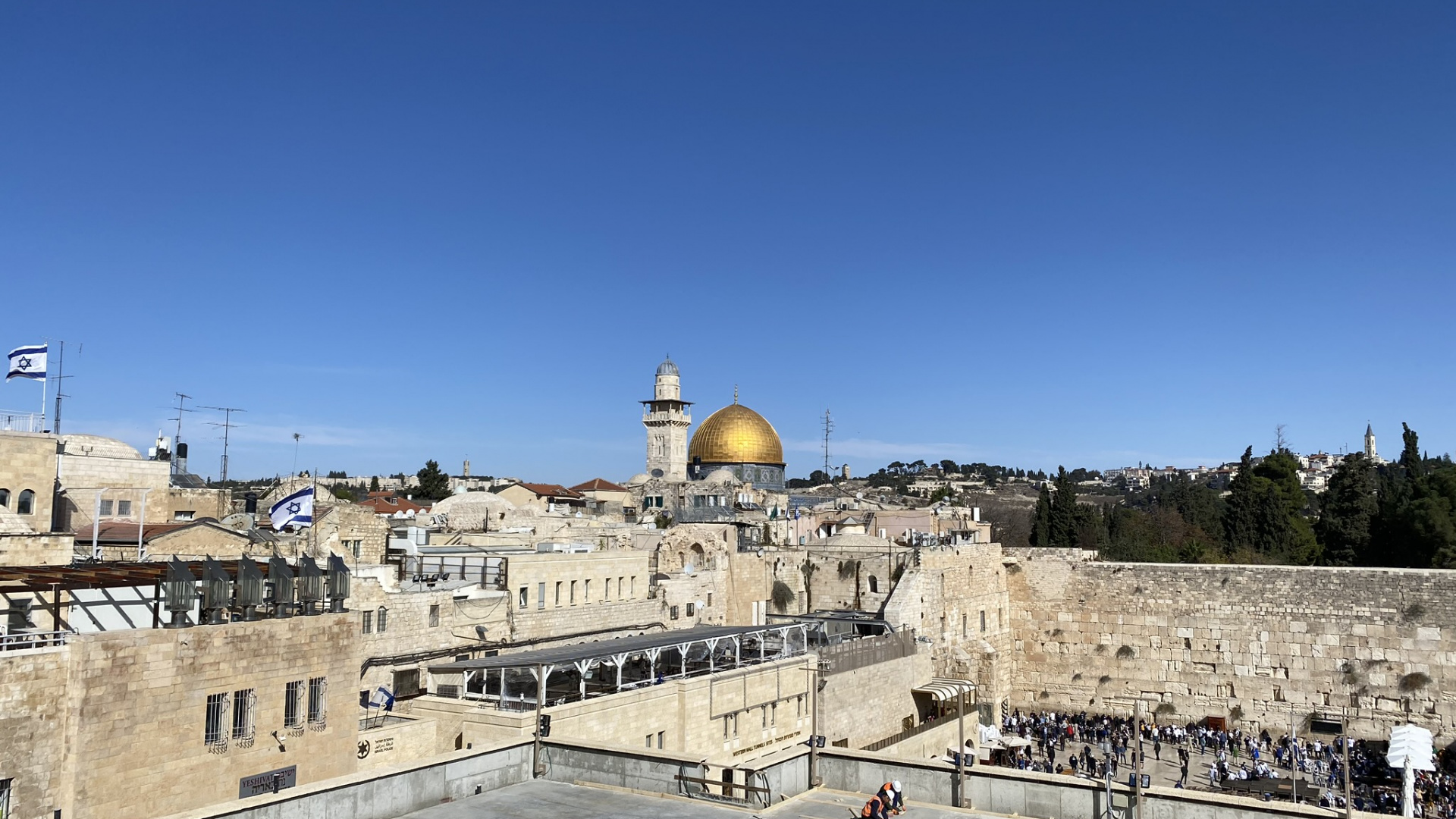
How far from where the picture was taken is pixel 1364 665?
1137 inches

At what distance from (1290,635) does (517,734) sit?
79.4 feet

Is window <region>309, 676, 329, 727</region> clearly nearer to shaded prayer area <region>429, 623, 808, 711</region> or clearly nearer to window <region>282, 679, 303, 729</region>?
window <region>282, 679, 303, 729</region>

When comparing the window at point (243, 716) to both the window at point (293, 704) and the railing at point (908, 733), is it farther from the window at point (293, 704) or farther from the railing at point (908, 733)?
the railing at point (908, 733)

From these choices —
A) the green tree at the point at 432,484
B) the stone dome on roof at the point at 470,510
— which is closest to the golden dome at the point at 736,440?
the green tree at the point at 432,484

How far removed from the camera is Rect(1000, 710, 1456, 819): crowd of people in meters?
24.9

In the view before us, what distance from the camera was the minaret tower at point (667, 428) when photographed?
7694cm

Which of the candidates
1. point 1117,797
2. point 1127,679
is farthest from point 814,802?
point 1127,679

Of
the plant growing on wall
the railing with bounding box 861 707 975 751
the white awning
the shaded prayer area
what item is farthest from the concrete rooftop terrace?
the plant growing on wall

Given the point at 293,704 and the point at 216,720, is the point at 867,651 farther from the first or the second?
the point at 216,720

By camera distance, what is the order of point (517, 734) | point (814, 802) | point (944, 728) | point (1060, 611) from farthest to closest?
1. point (1060, 611)
2. point (944, 728)
3. point (517, 734)
4. point (814, 802)

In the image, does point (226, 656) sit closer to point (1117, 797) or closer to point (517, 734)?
point (517, 734)

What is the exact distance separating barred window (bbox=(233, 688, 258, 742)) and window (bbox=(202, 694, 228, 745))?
14cm

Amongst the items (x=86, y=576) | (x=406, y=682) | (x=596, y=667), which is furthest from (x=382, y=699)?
(x=86, y=576)

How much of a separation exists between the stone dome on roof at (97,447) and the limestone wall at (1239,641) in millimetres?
27956
